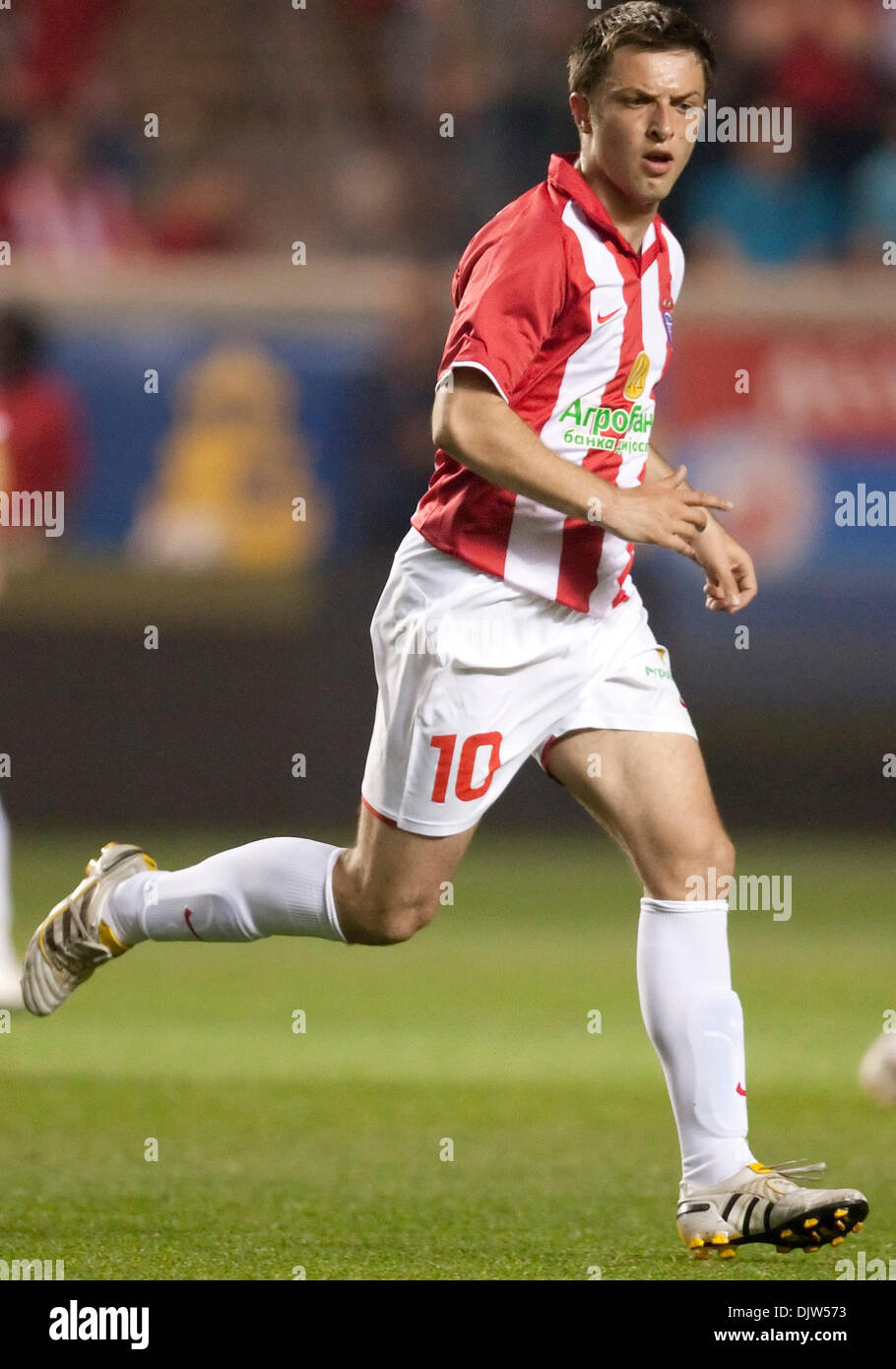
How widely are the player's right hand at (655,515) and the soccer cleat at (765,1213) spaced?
121 cm

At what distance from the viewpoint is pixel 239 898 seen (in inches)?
176

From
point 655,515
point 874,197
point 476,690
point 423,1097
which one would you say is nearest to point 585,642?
point 476,690

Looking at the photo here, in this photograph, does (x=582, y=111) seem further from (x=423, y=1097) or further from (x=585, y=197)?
(x=423, y=1097)

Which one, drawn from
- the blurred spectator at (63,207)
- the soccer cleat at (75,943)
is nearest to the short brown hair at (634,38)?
the soccer cleat at (75,943)

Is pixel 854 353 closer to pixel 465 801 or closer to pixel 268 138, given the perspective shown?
pixel 268 138

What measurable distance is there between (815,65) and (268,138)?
344 centimetres

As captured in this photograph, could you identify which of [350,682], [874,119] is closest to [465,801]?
[350,682]

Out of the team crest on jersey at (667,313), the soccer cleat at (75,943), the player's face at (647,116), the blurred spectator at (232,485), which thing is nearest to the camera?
the player's face at (647,116)

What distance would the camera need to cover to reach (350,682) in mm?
10758

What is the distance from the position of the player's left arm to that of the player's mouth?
24.8 inches

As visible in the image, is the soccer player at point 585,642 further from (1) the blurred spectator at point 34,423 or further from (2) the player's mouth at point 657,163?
(1) the blurred spectator at point 34,423

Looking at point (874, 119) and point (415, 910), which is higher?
point (874, 119)

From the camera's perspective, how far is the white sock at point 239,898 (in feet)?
14.4
